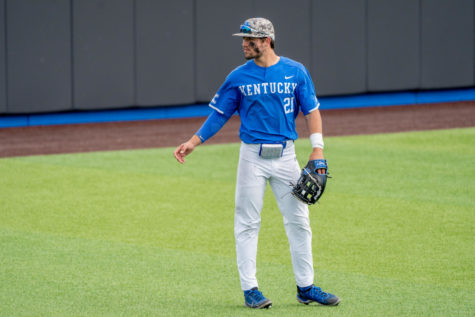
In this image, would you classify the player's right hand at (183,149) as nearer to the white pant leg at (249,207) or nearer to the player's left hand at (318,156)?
the white pant leg at (249,207)

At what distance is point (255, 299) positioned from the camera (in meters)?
5.89

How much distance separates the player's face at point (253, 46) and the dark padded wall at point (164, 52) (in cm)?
1146

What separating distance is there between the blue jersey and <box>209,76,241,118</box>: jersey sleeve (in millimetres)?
11

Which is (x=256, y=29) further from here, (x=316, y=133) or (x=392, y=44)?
(x=392, y=44)

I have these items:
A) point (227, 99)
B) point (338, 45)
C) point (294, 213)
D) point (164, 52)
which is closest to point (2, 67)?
point (164, 52)

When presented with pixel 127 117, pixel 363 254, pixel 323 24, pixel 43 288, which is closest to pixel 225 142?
pixel 127 117

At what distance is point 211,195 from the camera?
400 inches

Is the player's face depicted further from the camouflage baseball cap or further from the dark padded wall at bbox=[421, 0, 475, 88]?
the dark padded wall at bbox=[421, 0, 475, 88]

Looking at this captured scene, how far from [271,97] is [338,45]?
1329 cm

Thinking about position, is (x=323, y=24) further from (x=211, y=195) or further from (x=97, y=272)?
(x=97, y=272)

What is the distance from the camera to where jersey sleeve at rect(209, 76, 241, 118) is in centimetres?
599

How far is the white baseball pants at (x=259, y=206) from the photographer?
19.4 ft

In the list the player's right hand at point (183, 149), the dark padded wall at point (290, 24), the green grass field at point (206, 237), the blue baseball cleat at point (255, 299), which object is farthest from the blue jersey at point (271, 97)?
the dark padded wall at point (290, 24)

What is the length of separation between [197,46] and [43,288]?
38.4ft
